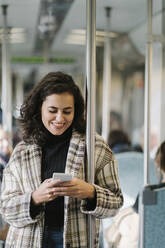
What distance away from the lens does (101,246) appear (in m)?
1.68

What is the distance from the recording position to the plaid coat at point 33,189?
56.7 inches

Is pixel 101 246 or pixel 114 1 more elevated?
pixel 114 1

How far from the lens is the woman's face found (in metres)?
1.46

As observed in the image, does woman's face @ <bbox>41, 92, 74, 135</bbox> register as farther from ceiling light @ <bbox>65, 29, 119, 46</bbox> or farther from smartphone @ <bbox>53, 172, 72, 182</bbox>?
ceiling light @ <bbox>65, 29, 119, 46</bbox>

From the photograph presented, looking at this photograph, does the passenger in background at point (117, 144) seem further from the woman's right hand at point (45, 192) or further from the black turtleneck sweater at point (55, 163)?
the woman's right hand at point (45, 192)

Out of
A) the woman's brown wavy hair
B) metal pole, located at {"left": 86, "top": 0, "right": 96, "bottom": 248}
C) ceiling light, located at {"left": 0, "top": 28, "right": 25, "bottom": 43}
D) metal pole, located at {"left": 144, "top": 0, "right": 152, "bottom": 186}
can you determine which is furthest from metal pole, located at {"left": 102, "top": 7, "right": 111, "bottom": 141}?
the woman's brown wavy hair

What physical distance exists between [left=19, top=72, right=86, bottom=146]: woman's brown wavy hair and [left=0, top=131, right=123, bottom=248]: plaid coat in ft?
0.17

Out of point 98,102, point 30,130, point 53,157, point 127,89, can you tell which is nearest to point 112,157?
point 53,157

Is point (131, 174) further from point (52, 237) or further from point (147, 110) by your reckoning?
point (52, 237)

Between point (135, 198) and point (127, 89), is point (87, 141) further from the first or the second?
point (127, 89)

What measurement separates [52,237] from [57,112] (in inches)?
20.8

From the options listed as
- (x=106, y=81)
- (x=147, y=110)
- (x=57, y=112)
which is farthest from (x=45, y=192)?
(x=106, y=81)

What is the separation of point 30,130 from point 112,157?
395 millimetres

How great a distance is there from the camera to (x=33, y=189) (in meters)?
1.46
